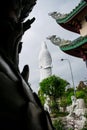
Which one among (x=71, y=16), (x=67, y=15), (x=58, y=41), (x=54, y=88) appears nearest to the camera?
(x=71, y=16)

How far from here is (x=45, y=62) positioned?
36.1m

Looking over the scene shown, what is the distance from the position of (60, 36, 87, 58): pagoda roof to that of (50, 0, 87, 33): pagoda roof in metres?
1.43

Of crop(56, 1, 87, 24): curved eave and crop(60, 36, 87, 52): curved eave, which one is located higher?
crop(56, 1, 87, 24): curved eave

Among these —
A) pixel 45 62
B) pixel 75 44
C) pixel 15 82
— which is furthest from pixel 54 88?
pixel 15 82

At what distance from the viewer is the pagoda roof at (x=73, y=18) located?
59.2 feet

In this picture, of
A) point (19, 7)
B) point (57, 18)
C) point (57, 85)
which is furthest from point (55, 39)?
point (19, 7)

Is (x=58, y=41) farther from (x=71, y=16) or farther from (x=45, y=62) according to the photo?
(x=45, y=62)

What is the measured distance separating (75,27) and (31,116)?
63.3ft

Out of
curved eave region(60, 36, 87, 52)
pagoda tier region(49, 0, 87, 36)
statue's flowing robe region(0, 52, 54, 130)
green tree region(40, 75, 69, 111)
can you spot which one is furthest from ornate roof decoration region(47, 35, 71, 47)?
statue's flowing robe region(0, 52, 54, 130)

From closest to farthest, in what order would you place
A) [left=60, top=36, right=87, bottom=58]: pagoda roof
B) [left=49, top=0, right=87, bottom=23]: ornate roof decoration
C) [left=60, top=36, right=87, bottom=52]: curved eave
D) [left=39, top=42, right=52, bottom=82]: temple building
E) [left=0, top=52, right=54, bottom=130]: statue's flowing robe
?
1. [left=0, top=52, right=54, bottom=130]: statue's flowing robe
2. [left=60, top=36, right=87, bottom=52]: curved eave
3. [left=60, top=36, right=87, bottom=58]: pagoda roof
4. [left=49, top=0, right=87, bottom=23]: ornate roof decoration
5. [left=39, top=42, right=52, bottom=82]: temple building

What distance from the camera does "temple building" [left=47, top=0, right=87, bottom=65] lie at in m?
17.7

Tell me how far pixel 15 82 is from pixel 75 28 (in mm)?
19333

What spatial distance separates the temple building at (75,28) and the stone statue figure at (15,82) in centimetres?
1564

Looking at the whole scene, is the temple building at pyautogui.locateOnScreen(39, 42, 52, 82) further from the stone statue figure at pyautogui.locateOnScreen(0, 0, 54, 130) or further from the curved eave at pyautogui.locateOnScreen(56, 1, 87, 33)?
the stone statue figure at pyautogui.locateOnScreen(0, 0, 54, 130)
